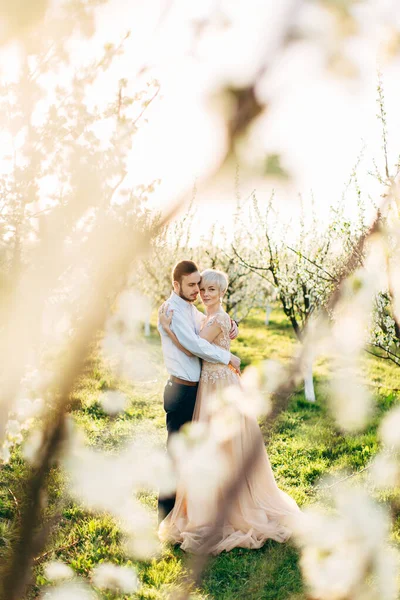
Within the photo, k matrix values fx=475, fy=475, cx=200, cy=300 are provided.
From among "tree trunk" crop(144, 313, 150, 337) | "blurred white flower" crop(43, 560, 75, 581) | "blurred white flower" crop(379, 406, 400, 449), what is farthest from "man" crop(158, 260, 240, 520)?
"tree trunk" crop(144, 313, 150, 337)

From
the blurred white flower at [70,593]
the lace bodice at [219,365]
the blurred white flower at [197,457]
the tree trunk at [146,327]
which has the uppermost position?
the lace bodice at [219,365]

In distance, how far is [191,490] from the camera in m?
4.20

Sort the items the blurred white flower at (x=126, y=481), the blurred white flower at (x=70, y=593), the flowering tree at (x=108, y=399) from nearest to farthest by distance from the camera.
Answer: the flowering tree at (x=108, y=399) < the blurred white flower at (x=70, y=593) < the blurred white flower at (x=126, y=481)

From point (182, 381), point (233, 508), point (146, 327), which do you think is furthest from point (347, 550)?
point (146, 327)

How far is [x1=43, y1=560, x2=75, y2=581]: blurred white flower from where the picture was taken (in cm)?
A: 356

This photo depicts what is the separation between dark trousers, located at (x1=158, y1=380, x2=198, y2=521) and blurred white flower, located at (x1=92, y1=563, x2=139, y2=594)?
76 cm

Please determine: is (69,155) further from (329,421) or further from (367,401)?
(367,401)

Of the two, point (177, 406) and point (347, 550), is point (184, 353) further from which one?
point (347, 550)

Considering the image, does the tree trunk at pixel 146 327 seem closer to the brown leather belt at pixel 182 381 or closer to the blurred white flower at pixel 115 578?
the brown leather belt at pixel 182 381

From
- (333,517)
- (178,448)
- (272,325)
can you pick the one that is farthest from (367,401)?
(272,325)

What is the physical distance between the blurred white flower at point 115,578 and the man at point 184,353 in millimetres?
760

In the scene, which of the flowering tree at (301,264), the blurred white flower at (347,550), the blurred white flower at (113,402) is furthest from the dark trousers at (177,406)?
the blurred white flower at (113,402)

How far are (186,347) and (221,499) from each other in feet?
4.31

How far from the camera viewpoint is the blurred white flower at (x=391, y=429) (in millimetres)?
6680
